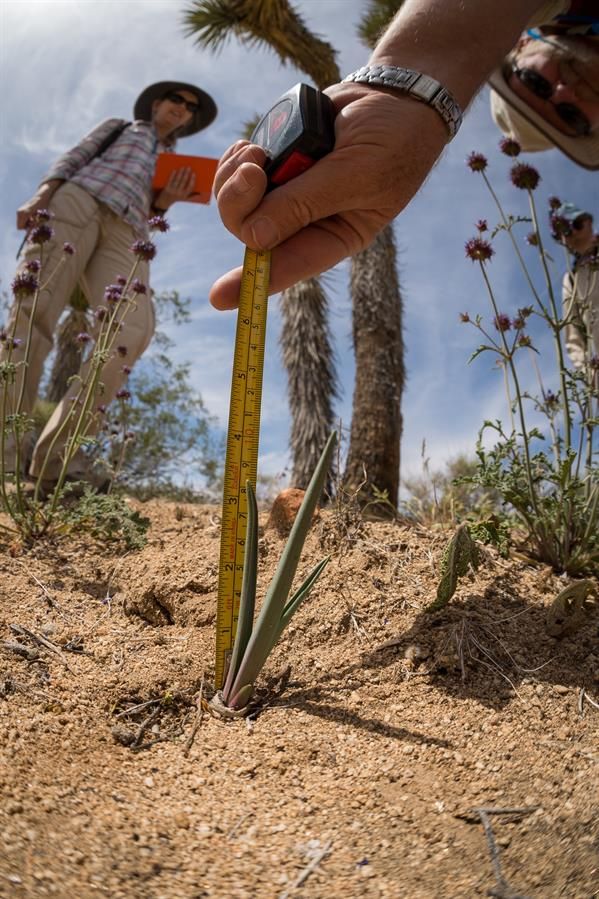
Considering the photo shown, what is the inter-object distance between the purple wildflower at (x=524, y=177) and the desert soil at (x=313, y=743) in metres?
1.57

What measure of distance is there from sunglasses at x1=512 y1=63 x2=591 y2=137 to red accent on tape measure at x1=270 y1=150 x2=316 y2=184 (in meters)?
1.64

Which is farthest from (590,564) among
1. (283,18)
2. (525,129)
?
(283,18)

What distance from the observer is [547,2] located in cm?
210

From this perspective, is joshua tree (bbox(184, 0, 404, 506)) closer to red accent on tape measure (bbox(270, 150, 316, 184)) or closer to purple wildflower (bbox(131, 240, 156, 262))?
purple wildflower (bbox(131, 240, 156, 262))

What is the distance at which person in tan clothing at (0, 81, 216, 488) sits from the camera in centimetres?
408

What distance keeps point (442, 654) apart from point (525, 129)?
2.76 meters

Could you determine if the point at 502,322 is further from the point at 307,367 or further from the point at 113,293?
the point at 307,367

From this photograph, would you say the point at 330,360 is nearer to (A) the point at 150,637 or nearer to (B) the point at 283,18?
(B) the point at 283,18

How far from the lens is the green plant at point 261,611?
153 centimetres

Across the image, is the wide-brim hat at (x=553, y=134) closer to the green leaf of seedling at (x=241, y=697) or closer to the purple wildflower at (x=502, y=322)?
the purple wildflower at (x=502, y=322)

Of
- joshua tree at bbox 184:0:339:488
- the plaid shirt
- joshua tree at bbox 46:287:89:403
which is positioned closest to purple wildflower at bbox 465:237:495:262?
the plaid shirt

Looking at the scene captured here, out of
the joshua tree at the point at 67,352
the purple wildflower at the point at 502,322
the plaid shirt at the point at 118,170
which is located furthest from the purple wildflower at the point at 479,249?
the joshua tree at the point at 67,352

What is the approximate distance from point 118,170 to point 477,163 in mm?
2801

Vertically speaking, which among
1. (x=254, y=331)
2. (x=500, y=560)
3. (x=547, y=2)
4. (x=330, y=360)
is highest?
(x=330, y=360)
